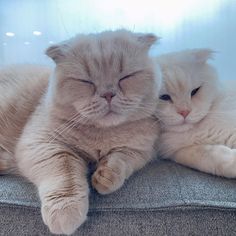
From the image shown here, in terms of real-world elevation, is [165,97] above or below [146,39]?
below

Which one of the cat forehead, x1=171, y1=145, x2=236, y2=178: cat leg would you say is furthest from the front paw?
the cat forehead

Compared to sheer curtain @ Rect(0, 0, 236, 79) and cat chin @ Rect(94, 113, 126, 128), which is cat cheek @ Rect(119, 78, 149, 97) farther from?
sheer curtain @ Rect(0, 0, 236, 79)

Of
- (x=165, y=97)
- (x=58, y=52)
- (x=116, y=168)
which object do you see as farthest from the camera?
(x=165, y=97)

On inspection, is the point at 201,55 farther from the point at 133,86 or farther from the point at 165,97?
the point at 133,86

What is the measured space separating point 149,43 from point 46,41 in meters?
0.85

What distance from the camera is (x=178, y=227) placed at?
88 cm

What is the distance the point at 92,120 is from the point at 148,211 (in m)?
0.31

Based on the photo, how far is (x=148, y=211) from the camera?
897mm

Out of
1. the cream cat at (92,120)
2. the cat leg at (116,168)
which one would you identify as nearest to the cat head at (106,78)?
the cream cat at (92,120)

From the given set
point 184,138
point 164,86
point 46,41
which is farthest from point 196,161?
point 46,41

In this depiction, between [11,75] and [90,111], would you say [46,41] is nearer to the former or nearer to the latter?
[11,75]

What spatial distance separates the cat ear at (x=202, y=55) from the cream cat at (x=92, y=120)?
0.19 meters

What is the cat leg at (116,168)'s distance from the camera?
36.4 inches

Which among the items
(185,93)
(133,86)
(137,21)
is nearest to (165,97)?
(185,93)
